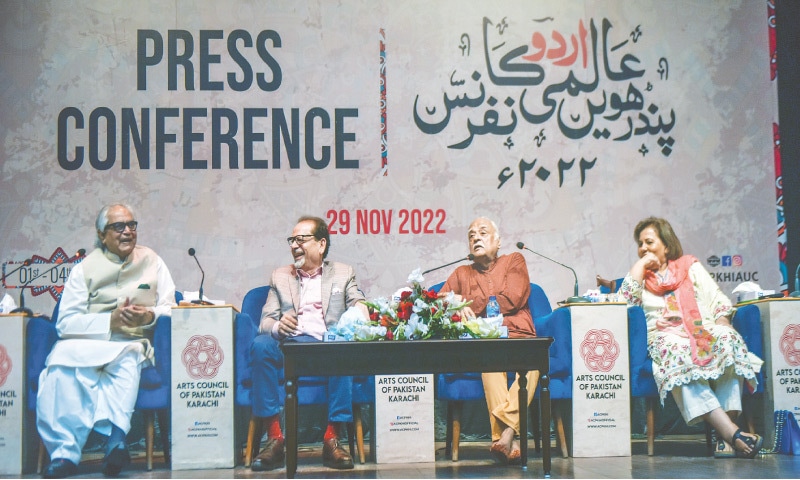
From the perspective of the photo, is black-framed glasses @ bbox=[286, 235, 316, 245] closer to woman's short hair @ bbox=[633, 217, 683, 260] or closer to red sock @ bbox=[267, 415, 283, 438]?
red sock @ bbox=[267, 415, 283, 438]

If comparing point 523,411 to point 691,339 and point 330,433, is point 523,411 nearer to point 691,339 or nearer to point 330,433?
point 330,433

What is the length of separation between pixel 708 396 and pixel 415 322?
1650 mm

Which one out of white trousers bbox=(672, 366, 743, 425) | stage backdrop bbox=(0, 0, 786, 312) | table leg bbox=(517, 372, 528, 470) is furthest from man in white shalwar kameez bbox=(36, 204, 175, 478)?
white trousers bbox=(672, 366, 743, 425)

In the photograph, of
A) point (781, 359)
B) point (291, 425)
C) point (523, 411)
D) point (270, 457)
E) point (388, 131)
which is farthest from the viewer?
point (388, 131)

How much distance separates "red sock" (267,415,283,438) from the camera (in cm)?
461

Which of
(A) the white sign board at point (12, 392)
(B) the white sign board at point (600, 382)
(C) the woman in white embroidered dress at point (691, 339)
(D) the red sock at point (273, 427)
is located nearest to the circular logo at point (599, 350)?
(B) the white sign board at point (600, 382)

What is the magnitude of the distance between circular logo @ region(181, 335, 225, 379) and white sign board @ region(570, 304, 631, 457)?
1.81m

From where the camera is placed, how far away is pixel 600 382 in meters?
4.90

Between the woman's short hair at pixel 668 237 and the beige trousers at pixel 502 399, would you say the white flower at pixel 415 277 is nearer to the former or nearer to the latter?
the beige trousers at pixel 502 399

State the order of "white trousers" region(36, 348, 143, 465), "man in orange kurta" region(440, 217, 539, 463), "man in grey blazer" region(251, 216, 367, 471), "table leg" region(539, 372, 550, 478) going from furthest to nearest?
"man in orange kurta" region(440, 217, 539, 463) < "man in grey blazer" region(251, 216, 367, 471) < "white trousers" region(36, 348, 143, 465) < "table leg" region(539, 372, 550, 478)

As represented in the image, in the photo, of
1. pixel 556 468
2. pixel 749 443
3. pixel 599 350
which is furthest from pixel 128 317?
pixel 749 443

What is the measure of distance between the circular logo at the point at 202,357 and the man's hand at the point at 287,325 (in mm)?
313

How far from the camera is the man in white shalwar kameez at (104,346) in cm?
445

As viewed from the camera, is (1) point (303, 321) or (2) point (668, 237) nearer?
(1) point (303, 321)
